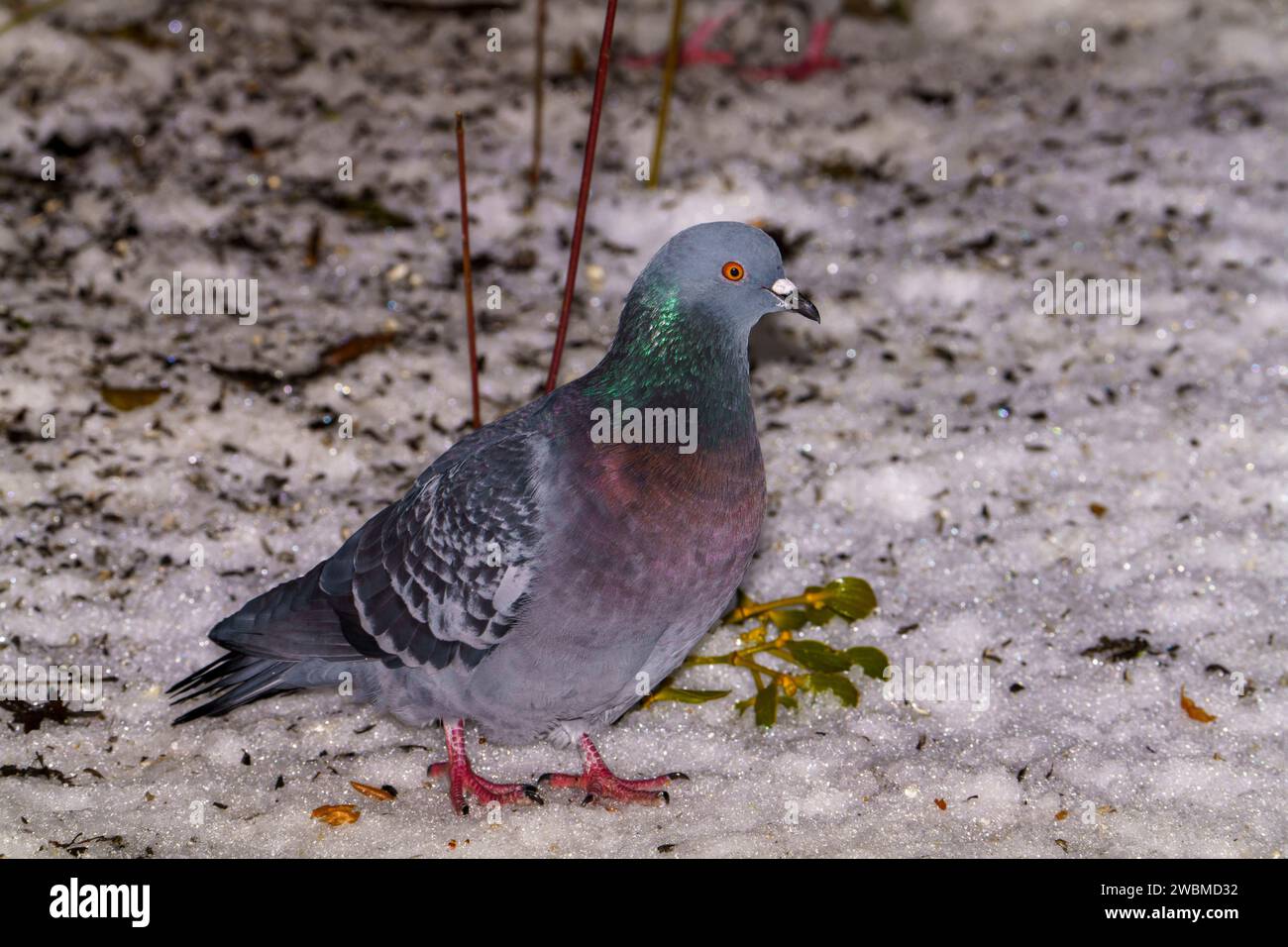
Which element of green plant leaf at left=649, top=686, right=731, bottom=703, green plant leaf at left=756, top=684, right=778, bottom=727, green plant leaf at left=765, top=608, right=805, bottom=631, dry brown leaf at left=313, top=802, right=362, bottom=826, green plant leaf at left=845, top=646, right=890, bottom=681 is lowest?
dry brown leaf at left=313, top=802, right=362, bottom=826

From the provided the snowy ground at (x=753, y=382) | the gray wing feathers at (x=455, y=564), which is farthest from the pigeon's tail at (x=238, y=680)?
the gray wing feathers at (x=455, y=564)

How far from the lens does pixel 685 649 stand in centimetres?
309

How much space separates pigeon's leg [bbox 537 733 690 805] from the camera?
122 inches

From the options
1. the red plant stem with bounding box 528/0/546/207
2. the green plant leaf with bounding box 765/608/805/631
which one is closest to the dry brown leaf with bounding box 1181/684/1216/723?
the green plant leaf with bounding box 765/608/805/631

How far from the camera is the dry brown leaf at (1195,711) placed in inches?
130

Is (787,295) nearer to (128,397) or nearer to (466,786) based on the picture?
(466,786)

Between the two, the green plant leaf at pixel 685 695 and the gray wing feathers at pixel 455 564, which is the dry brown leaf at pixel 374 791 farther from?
the green plant leaf at pixel 685 695

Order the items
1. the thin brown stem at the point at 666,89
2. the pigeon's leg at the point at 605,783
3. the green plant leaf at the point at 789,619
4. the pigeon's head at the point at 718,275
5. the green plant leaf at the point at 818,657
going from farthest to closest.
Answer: the thin brown stem at the point at 666,89 → the green plant leaf at the point at 789,619 → the green plant leaf at the point at 818,657 → the pigeon's leg at the point at 605,783 → the pigeon's head at the point at 718,275

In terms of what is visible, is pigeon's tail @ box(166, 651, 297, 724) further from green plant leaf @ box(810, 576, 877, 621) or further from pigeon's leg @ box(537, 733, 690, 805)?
green plant leaf @ box(810, 576, 877, 621)

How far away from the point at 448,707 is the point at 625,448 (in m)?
0.78

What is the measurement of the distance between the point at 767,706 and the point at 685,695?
0.22 metres

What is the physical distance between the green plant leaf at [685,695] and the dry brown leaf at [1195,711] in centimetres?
120

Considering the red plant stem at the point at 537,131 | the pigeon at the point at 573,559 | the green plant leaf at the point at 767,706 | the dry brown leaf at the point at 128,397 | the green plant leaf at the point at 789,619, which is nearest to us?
the pigeon at the point at 573,559

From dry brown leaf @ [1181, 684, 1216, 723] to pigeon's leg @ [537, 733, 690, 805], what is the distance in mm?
1336
